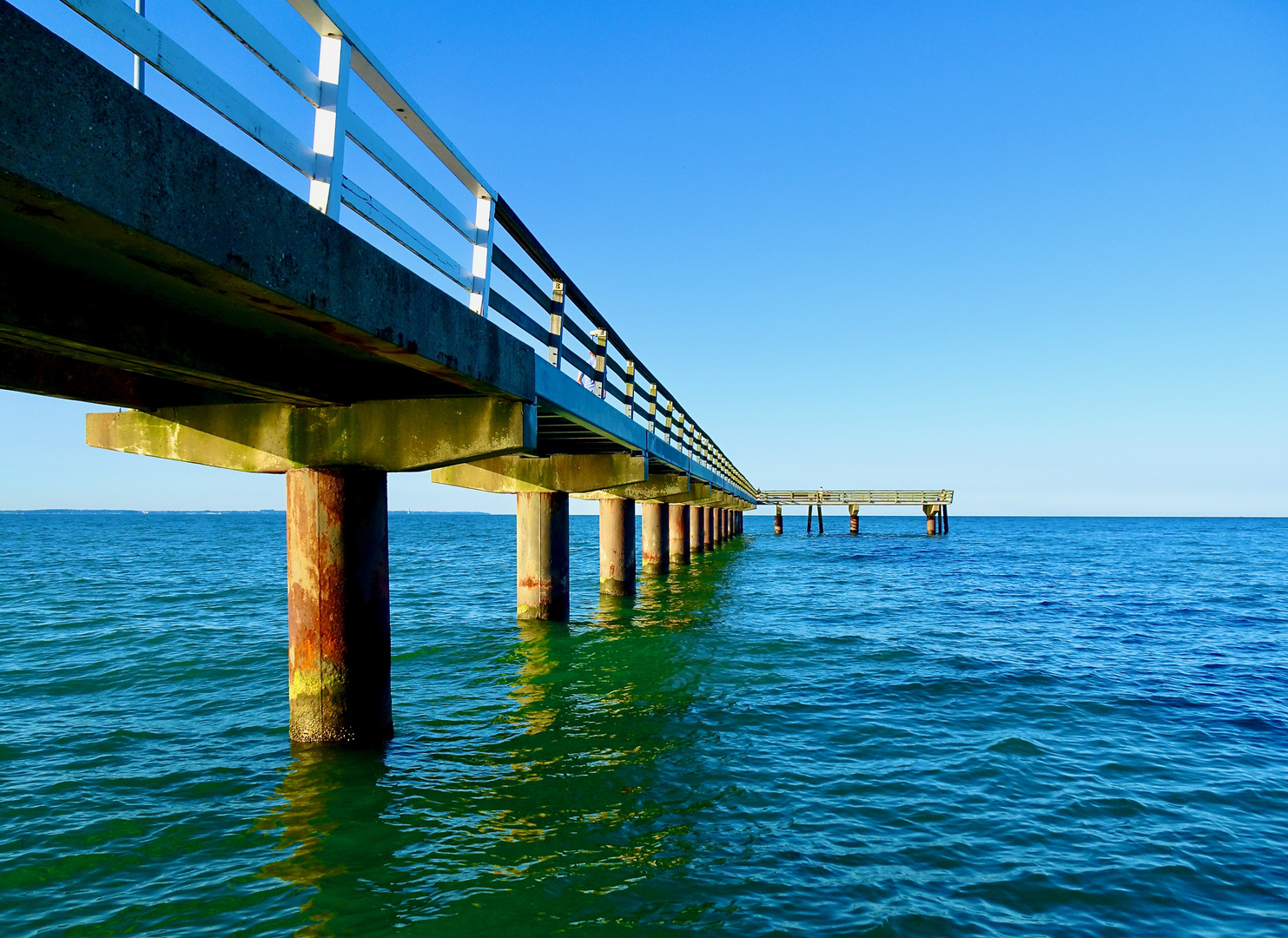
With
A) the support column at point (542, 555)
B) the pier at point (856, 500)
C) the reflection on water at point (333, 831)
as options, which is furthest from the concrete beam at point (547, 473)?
the pier at point (856, 500)

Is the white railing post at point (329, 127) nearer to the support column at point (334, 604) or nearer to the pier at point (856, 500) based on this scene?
the support column at point (334, 604)

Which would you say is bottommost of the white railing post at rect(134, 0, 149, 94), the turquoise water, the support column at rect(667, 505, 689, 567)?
the turquoise water

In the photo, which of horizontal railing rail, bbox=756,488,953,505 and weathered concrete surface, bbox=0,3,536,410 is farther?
horizontal railing rail, bbox=756,488,953,505

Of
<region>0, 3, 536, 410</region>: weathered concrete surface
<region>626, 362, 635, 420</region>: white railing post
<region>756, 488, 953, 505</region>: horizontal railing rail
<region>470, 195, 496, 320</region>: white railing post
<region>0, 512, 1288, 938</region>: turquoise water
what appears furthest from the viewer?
<region>756, 488, 953, 505</region>: horizontal railing rail

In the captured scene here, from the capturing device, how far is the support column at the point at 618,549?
64.2 feet

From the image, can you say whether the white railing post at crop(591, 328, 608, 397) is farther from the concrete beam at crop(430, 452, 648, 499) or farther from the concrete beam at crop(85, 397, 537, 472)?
the concrete beam at crop(430, 452, 648, 499)

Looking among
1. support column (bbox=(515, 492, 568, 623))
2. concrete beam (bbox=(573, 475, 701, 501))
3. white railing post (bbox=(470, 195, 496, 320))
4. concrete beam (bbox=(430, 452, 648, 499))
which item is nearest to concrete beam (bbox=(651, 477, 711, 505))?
concrete beam (bbox=(573, 475, 701, 501))

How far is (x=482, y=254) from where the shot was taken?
5.95 metres

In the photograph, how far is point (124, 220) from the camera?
280 centimetres

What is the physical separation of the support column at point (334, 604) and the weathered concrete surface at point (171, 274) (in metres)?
0.98

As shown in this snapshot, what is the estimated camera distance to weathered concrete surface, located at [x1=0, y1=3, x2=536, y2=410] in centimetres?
260

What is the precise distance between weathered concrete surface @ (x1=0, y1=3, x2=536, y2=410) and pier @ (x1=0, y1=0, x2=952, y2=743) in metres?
0.01

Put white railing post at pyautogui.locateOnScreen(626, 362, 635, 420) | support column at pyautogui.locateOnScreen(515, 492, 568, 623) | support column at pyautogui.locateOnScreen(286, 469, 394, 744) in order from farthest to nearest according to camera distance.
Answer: support column at pyautogui.locateOnScreen(515, 492, 568, 623), white railing post at pyautogui.locateOnScreen(626, 362, 635, 420), support column at pyautogui.locateOnScreen(286, 469, 394, 744)

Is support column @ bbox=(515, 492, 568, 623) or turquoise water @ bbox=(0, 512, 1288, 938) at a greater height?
support column @ bbox=(515, 492, 568, 623)
